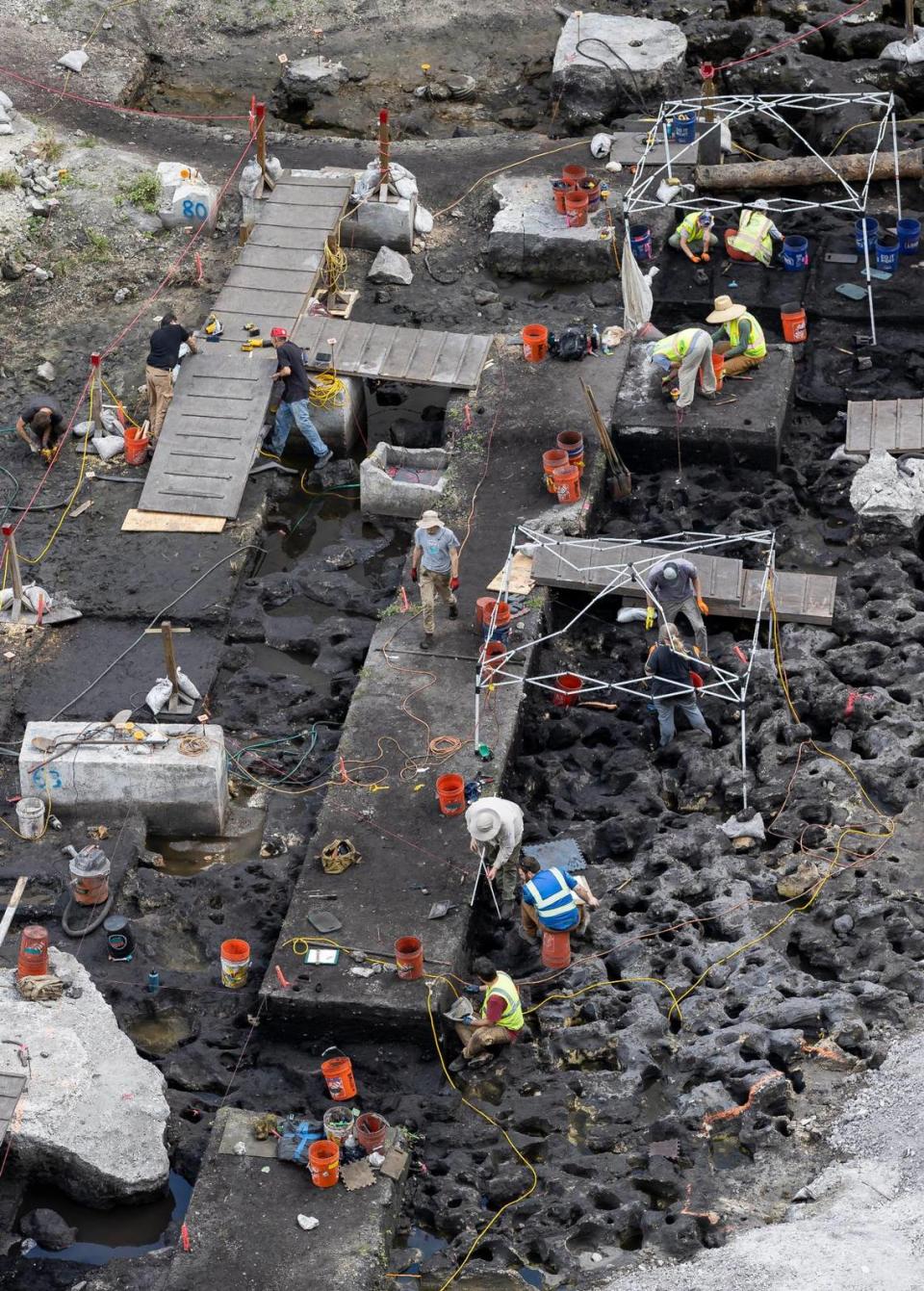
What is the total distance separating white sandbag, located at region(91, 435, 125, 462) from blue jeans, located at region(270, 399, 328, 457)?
1.58m

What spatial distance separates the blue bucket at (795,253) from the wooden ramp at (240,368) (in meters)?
5.16

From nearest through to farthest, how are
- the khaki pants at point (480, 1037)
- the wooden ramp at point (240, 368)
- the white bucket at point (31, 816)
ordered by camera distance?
the khaki pants at point (480, 1037) < the white bucket at point (31, 816) < the wooden ramp at point (240, 368)

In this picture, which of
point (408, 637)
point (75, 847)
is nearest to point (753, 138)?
point (408, 637)

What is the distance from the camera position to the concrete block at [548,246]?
24156 millimetres

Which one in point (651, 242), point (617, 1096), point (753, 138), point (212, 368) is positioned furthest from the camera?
point (753, 138)

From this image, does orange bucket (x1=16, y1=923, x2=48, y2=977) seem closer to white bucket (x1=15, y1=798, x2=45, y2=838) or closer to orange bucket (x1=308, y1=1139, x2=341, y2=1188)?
white bucket (x1=15, y1=798, x2=45, y2=838)

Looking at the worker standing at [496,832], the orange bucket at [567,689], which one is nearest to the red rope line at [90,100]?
the orange bucket at [567,689]

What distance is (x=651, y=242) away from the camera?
24188 mm

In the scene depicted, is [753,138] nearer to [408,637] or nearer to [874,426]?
[874,426]

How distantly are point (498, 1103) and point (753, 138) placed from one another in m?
15.0

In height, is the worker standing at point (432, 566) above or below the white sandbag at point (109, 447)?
above

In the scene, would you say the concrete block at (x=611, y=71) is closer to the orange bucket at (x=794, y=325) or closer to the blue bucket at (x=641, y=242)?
the blue bucket at (x=641, y=242)

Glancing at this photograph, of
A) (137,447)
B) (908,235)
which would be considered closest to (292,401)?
(137,447)

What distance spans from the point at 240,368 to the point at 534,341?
10.3 ft
